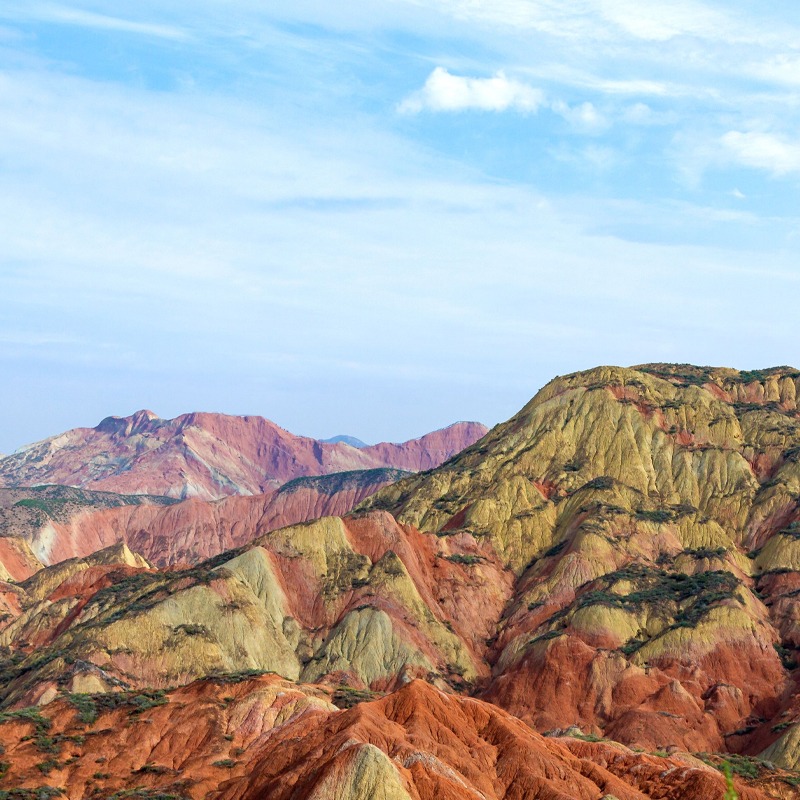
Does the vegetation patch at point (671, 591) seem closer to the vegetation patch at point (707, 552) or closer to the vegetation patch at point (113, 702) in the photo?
the vegetation patch at point (707, 552)

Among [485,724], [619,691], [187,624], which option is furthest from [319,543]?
[485,724]

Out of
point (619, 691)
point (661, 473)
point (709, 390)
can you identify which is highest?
point (709, 390)

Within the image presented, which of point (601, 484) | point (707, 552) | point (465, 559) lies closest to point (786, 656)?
point (707, 552)

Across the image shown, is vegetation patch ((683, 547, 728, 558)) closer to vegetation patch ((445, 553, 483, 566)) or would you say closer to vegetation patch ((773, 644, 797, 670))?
vegetation patch ((773, 644, 797, 670))

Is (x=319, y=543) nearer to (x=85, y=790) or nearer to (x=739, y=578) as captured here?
(x=739, y=578)

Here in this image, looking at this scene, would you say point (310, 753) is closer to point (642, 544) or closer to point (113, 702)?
point (113, 702)

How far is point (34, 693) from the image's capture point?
108m

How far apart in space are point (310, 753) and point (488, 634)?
235 feet

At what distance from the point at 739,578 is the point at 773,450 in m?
36.8

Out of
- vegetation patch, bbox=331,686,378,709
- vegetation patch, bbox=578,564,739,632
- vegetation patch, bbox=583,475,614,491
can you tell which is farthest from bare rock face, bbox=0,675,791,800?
vegetation patch, bbox=583,475,614,491

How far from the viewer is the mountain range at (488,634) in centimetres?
7762

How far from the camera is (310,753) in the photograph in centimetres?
7294

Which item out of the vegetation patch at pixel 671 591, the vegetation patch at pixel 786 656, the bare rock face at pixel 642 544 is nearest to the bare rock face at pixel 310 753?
the bare rock face at pixel 642 544

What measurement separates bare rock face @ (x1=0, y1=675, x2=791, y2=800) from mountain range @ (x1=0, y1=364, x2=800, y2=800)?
0.20 m
